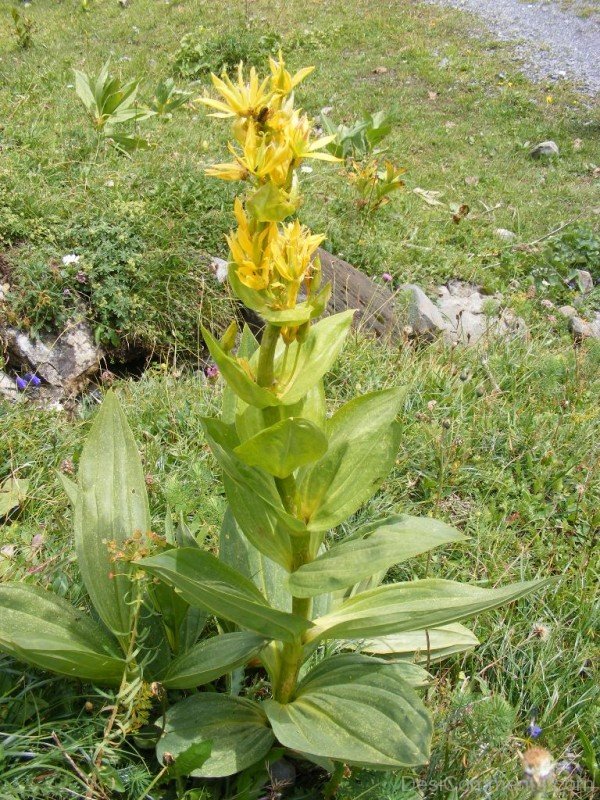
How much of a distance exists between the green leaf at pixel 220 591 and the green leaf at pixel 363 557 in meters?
0.10

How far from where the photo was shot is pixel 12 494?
3.05m

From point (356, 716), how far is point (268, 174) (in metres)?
1.45

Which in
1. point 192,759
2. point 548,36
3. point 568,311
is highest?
point 192,759

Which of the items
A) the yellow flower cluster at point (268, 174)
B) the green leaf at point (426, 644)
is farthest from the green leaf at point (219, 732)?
the yellow flower cluster at point (268, 174)

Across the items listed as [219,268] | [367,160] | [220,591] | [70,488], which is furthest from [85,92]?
[220,591]

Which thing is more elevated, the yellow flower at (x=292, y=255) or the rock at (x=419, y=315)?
the yellow flower at (x=292, y=255)

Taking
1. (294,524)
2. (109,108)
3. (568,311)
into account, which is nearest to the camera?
(294,524)

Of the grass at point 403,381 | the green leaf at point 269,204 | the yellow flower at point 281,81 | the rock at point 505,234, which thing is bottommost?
the rock at point 505,234

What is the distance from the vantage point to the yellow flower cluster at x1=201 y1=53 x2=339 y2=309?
1.58 metres

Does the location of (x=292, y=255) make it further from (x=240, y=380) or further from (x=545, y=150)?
(x=545, y=150)

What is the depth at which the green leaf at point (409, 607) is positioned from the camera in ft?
6.36

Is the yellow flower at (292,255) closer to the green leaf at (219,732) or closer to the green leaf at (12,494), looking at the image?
the green leaf at (219,732)

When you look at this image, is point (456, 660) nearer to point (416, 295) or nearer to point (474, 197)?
point (416, 295)

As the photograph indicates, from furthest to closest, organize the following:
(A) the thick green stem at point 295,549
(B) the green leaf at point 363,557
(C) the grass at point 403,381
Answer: (C) the grass at point 403,381
(B) the green leaf at point 363,557
(A) the thick green stem at point 295,549
